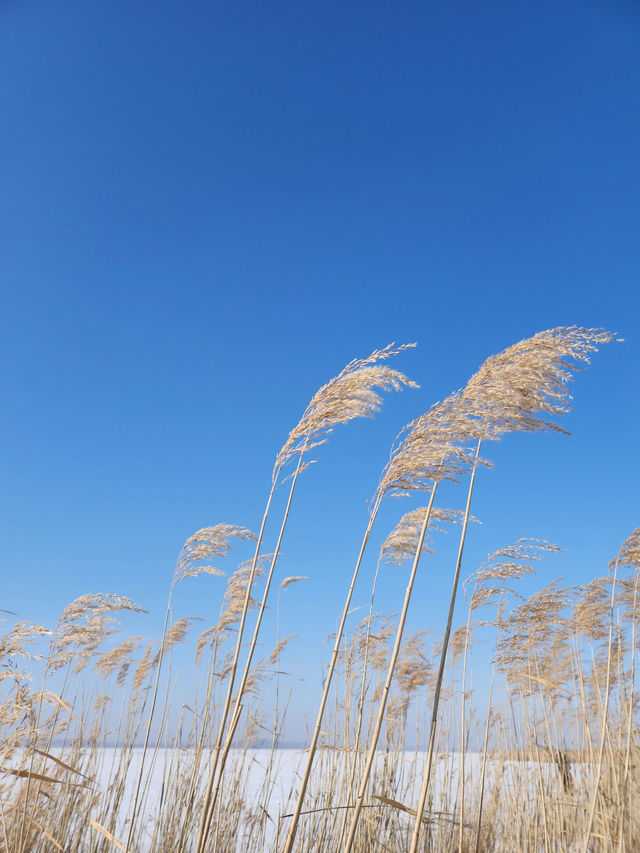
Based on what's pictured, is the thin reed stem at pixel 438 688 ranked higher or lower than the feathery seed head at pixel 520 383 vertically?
lower

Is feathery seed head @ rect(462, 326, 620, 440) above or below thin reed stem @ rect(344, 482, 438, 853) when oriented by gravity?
above

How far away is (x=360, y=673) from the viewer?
5.57 m

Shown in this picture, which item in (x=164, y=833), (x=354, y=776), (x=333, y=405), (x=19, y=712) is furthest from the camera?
(x=164, y=833)

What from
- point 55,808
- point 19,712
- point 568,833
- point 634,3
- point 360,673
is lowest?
point 55,808

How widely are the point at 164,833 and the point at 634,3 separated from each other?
9.56 m

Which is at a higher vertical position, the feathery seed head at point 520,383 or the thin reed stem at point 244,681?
the feathery seed head at point 520,383

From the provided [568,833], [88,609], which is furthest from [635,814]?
[88,609]

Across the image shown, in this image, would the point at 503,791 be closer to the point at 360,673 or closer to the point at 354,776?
the point at 360,673

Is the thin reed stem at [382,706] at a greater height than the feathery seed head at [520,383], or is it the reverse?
the feathery seed head at [520,383]

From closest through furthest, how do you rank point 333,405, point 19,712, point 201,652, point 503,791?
point 333,405
point 19,712
point 503,791
point 201,652

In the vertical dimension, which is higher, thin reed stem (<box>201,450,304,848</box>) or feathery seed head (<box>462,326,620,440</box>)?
feathery seed head (<box>462,326,620,440</box>)

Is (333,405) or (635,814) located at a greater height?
(333,405)

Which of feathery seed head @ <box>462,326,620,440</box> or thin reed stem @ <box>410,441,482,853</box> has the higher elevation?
feathery seed head @ <box>462,326,620,440</box>

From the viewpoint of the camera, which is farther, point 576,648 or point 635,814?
point 576,648
